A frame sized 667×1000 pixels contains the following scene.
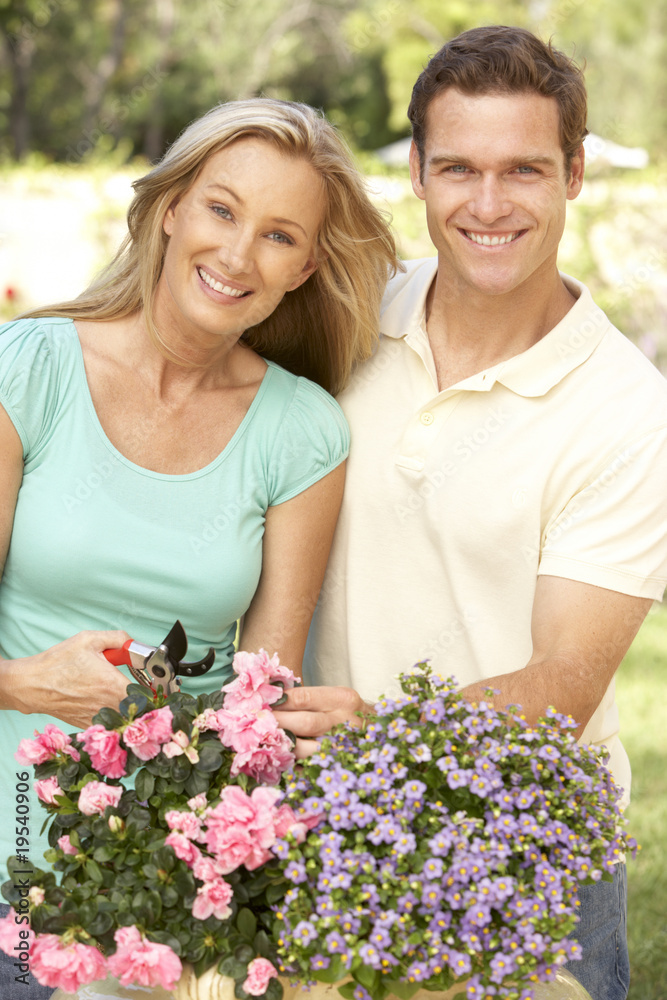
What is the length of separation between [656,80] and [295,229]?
23.9 m

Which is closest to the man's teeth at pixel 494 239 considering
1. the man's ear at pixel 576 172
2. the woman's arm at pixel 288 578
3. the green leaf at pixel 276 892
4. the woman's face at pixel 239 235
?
the man's ear at pixel 576 172

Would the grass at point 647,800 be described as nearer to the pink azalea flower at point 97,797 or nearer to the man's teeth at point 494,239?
the man's teeth at point 494,239

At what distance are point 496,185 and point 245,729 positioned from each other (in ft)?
4.67

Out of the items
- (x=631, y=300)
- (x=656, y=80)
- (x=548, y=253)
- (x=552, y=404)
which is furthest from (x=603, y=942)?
(x=656, y=80)

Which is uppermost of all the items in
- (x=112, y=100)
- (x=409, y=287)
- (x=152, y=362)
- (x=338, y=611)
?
(x=409, y=287)

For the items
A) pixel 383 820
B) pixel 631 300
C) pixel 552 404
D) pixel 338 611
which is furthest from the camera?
pixel 631 300

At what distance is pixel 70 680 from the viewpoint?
6.09 ft

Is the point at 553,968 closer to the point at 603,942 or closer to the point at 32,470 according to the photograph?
the point at 603,942

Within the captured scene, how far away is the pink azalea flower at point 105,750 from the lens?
1.50 m

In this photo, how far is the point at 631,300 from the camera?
8.27 metres

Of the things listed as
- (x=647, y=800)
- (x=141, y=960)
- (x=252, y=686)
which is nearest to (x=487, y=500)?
(x=252, y=686)

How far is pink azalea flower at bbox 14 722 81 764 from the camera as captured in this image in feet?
5.04

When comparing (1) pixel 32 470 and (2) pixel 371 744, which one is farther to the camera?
(1) pixel 32 470

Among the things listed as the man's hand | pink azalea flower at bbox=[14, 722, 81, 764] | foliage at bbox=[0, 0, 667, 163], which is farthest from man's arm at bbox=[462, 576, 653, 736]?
foliage at bbox=[0, 0, 667, 163]
